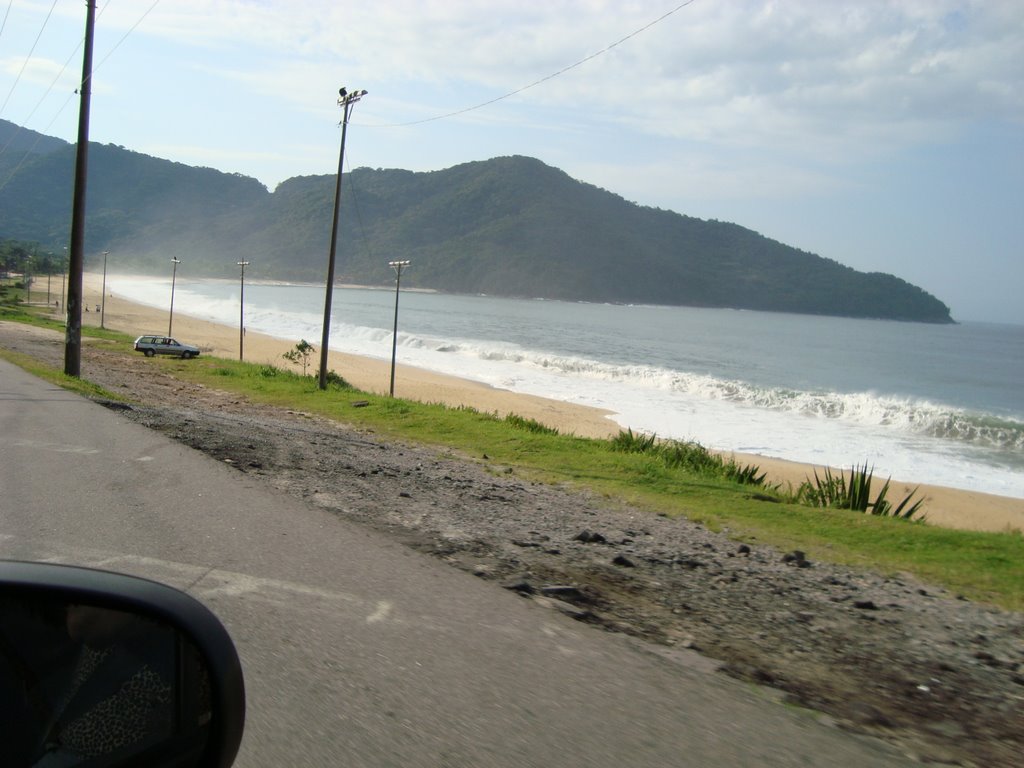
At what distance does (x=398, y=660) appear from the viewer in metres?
4.33

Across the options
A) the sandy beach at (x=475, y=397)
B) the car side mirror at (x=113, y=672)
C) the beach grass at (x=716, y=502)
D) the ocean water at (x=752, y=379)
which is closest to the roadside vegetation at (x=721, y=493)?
the beach grass at (x=716, y=502)

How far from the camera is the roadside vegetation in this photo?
882cm

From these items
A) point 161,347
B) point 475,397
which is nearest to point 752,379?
point 475,397

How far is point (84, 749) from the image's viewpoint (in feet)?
6.33

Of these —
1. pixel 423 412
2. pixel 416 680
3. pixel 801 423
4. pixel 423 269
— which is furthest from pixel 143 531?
pixel 423 269

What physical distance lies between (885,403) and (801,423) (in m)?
9.35

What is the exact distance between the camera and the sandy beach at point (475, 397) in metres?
21.3

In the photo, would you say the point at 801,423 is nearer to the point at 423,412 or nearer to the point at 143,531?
the point at 423,412

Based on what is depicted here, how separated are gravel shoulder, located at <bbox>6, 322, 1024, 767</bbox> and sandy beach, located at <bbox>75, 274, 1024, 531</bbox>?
8.43 m

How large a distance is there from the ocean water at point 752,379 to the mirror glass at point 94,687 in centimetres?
2710

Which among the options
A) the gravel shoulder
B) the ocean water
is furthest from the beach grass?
the ocean water

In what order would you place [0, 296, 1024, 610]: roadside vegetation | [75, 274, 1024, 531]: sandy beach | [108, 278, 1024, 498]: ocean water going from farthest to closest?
1. [108, 278, 1024, 498]: ocean water
2. [75, 274, 1024, 531]: sandy beach
3. [0, 296, 1024, 610]: roadside vegetation

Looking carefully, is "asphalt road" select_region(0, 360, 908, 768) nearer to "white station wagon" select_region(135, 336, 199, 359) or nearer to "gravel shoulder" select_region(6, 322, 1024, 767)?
"gravel shoulder" select_region(6, 322, 1024, 767)

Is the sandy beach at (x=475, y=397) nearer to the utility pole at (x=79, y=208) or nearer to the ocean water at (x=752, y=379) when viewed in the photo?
the ocean water at (x=752, y=379)
